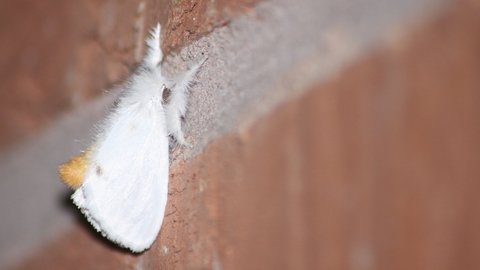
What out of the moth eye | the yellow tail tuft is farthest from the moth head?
the yellow tail tuft

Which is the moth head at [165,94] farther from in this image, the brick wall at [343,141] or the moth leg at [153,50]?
the brick wall at [343,141]

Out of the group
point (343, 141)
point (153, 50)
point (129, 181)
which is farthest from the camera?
point (129, 181)

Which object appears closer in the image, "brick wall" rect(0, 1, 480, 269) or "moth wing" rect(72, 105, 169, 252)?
"brick wall" rect(0, 1, 480, 269)

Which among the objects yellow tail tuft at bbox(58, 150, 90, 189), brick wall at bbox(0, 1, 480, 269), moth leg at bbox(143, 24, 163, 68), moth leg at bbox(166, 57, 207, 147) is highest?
moth leg at bbox(143, 24, 163, 68)

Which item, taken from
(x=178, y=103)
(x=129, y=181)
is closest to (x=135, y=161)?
(x=129, y=181)

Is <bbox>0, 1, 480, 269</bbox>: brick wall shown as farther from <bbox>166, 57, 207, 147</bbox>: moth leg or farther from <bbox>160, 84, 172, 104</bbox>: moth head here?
<bbox>160, 84, 172, 104</bbox>: moth head

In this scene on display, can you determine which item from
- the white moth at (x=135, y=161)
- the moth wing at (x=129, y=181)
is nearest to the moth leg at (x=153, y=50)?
the white moth at (x=135, y=161)

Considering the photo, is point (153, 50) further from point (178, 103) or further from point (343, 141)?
point (343, 141)
